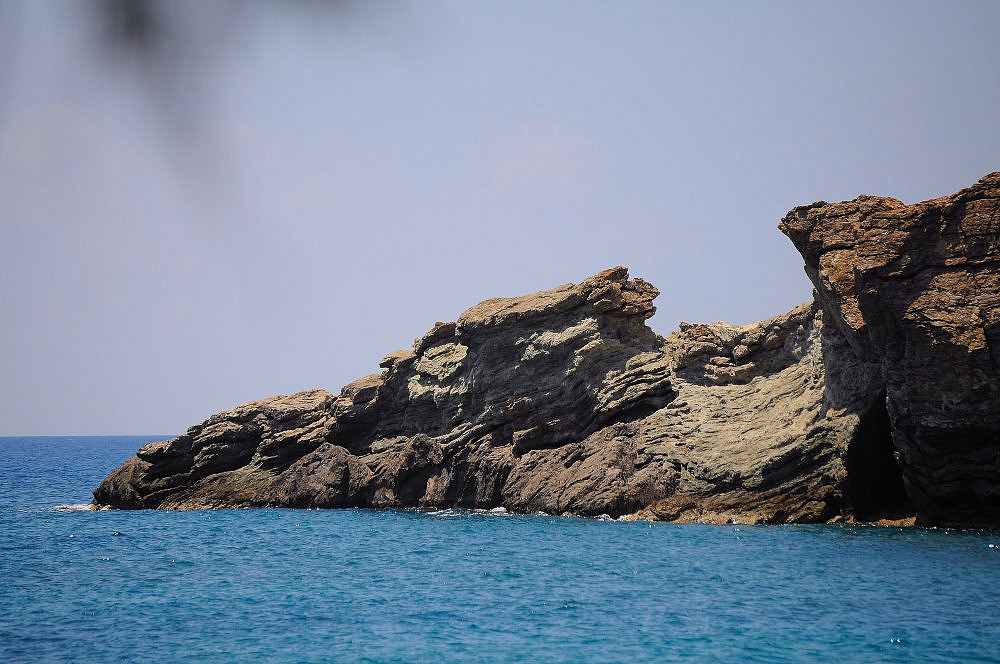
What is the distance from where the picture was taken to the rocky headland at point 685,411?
105 ft

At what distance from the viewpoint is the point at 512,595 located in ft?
83.4

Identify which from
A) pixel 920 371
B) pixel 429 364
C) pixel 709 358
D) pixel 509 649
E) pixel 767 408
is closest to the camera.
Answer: pixel 509 649

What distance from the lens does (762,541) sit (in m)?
32.0

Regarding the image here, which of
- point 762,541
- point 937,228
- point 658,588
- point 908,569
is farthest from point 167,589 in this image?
point 937,228

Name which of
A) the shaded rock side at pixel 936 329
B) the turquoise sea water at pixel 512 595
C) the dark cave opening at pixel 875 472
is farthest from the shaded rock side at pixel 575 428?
the turquoise sea water at pixel 512 595

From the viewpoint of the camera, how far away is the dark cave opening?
114 ft

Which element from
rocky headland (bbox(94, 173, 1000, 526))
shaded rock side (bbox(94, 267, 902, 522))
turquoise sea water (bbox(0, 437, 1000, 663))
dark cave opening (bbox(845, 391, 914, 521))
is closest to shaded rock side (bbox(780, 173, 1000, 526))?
rocky headland (bbox(94, 173, 1000, 526))

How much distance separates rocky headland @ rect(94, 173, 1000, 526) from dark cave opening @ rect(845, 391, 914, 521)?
87mm

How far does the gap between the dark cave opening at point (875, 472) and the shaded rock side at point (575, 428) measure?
2.9 inches

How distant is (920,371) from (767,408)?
338 inches

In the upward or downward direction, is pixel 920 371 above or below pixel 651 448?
above

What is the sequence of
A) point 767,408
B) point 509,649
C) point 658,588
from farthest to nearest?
point 767,408 → point 658,588 → point 509,649

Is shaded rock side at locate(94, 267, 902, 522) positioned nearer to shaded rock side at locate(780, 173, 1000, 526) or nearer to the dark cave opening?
the dark cave opening

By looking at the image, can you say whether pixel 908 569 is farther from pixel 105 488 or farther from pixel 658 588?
pixel 105 488
